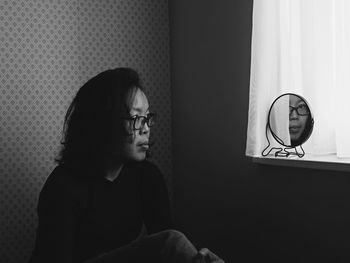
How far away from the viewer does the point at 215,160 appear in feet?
6.36

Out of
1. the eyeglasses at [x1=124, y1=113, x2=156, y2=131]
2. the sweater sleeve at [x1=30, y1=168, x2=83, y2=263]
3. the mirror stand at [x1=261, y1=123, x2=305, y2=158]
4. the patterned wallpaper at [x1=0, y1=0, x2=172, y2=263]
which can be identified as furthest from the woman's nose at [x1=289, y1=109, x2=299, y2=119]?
the patterned wallpaper at [x1=0, y1=0, x2=172, y2=263]

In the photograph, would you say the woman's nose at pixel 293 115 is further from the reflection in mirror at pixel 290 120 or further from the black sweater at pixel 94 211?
the black sweater at pixel 94 211

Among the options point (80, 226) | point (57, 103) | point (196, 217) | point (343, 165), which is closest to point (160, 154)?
point (196, 217)

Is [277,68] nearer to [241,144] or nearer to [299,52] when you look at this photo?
[299,52]

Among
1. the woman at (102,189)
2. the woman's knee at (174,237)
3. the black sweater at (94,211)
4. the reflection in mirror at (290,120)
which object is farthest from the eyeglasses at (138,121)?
the reflection in mirror at (290,120)

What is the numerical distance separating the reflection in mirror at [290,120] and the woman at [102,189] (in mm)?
464

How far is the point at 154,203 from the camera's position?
1608 millimetres

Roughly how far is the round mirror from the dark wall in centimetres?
12

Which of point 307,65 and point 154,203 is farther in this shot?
point 154,203

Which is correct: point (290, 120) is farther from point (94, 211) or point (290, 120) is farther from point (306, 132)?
point (94, 211)

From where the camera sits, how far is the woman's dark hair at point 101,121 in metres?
1.44

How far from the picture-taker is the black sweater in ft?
4.30

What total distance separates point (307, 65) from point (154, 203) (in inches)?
29.4

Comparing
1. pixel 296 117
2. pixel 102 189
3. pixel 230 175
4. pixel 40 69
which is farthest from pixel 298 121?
pixel 40 69
